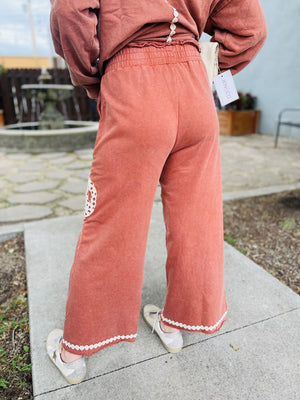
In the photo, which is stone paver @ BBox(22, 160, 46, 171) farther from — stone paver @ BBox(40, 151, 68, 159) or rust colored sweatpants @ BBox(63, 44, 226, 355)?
rust colored sweatpants @ BBox(63, 44, 226, 355)

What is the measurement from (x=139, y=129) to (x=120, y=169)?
0.13 meters

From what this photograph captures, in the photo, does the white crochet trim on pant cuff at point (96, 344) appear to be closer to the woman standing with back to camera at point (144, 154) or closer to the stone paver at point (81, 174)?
the woman standing with back to camera at point (144, 154)

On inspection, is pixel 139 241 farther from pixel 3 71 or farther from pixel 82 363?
pixel 3 71

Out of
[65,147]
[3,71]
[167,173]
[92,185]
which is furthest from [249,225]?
[3,71]

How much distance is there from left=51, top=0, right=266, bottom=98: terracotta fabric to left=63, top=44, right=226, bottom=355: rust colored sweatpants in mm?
48

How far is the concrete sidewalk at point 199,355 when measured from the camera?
1.10m

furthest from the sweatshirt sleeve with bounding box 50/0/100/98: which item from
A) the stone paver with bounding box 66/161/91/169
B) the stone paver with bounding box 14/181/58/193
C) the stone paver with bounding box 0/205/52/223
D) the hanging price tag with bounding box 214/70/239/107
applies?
the stone paver with bounding box 66/161/91/169

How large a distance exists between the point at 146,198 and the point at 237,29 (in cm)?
66

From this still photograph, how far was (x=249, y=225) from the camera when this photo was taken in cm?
246

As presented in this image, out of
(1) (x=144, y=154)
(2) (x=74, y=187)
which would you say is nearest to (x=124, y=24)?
(1) (x=144, y=154)

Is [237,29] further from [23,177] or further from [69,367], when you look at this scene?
[23,177]

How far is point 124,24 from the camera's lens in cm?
89

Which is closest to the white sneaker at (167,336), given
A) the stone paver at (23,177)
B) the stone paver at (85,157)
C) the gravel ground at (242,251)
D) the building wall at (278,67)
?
the gravel ground at (242,251)

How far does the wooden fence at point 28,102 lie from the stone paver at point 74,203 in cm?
588
